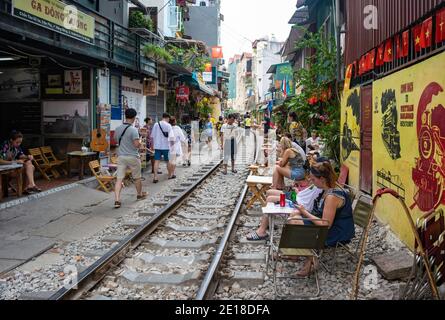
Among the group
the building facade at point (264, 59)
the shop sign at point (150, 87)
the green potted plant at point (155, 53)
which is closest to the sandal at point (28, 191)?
the green potted plant at point (155, 53)

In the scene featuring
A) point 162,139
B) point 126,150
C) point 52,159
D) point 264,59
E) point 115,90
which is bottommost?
point 52,159

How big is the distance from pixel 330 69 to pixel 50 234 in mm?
9455

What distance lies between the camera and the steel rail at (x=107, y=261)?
4.75 m

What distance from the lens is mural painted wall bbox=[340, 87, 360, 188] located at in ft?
32.6

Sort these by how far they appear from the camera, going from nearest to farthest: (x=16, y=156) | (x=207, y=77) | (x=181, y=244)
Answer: (x=181, y=244) → (x=16, y=156) → (x=207, y=77)

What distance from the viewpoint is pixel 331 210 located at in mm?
5121

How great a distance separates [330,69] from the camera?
13.5 m

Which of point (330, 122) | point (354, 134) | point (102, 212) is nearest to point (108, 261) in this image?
point (102, 212)

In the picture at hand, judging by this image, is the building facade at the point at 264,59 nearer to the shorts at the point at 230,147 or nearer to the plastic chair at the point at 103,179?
the shorts at the point at 230,147

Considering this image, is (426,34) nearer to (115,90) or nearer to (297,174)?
(297,174)

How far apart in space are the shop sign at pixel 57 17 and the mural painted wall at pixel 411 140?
22.0ft

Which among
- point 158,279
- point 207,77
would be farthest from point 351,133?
point 207,77

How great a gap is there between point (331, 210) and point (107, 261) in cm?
282
